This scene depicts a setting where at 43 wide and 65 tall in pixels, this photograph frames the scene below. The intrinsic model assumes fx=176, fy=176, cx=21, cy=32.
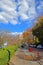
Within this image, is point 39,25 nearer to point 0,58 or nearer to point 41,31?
point 41,31

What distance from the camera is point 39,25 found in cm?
6156

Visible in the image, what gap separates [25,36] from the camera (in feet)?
436

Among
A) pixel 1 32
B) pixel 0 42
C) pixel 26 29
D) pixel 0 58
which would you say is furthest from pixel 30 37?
pixel 0 58

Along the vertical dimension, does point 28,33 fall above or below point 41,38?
above

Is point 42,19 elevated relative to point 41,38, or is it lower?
elevated

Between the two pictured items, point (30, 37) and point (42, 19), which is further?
point (30, 37)

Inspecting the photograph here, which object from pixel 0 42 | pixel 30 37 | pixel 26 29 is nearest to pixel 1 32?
pixel 0 42

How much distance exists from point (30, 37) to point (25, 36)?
8.81m

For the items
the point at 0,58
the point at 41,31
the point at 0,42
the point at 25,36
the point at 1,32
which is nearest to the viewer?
the point at 0,58

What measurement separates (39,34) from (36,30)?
1.99m

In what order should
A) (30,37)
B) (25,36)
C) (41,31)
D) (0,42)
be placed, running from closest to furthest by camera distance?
(41,31) → (0,42) → (30,37) → (25,36)

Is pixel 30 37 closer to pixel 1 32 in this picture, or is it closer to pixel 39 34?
pixel 1 32

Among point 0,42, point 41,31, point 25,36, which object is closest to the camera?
point 41,31

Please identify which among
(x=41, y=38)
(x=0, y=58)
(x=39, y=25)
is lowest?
(x=0, y=58)
